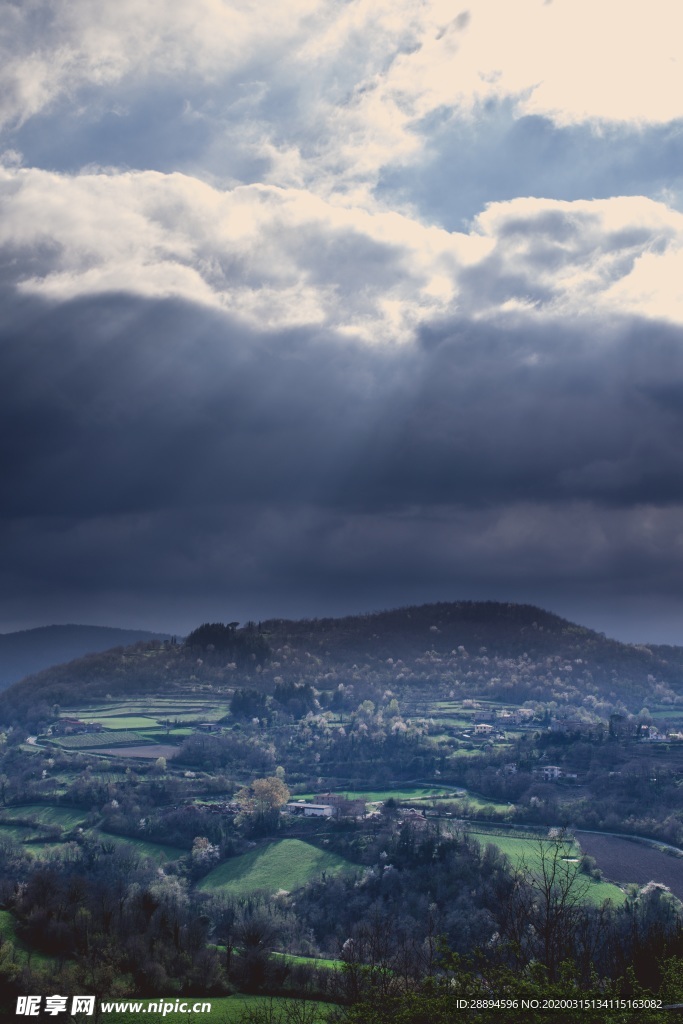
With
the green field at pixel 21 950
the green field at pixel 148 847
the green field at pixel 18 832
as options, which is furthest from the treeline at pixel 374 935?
the green field at pixel 18 832

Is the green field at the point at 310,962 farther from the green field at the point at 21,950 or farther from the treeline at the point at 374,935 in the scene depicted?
the green field at the point at 21,950

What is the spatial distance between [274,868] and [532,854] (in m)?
37.4

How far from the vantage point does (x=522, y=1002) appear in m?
33.7

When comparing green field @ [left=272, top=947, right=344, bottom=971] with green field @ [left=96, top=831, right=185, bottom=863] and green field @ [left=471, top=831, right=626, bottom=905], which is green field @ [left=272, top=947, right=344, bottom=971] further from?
green field @ [left=96, top=831, right=185, bottom=863]

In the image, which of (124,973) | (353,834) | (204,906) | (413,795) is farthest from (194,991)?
(413,795)

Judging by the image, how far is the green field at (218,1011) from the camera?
42.6 meters

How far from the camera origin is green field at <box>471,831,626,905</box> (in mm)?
102750

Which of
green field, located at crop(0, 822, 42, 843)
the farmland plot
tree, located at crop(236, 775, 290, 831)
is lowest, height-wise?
green field, located at crop(0, 822, 42, 843)

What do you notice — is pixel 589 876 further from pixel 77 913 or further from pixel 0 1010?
pixel 0 1010

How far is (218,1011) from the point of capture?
46938mm

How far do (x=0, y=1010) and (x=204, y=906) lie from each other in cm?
6387

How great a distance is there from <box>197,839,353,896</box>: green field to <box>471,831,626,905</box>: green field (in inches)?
925

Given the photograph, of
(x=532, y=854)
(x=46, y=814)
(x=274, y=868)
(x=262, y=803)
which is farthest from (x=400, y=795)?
(x=46, y=814)

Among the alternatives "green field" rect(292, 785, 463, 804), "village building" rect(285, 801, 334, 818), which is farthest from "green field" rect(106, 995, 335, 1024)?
"green field" rect(292, 785, 463, 804)
